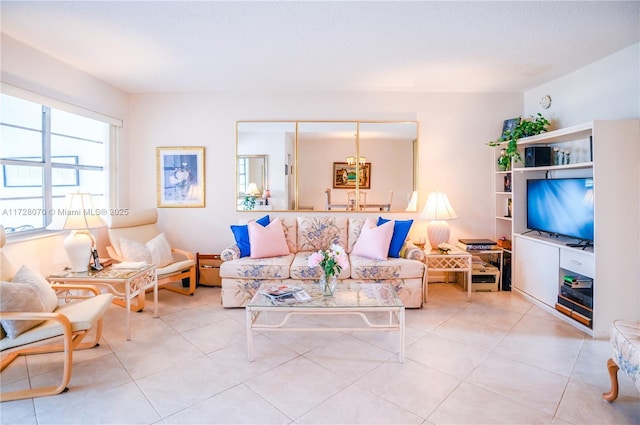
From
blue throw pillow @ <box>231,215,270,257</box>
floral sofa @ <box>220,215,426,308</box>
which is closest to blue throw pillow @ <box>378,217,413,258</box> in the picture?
floral sofa @ <box>220,215,426,308</box>

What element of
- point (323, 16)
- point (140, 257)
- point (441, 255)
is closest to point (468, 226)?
point (441, 255)

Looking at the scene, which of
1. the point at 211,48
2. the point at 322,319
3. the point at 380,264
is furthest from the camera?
the point at 380,264

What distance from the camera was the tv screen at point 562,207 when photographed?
289 cm

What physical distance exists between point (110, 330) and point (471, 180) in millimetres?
4233

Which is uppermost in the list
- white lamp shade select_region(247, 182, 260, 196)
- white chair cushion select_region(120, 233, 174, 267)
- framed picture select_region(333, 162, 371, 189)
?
framed picture select_region(333, 162, 371, 189)

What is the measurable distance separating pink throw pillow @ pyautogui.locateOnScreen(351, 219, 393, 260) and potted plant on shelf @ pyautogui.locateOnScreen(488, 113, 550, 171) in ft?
5.14

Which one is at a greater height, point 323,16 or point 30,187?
point 323,16

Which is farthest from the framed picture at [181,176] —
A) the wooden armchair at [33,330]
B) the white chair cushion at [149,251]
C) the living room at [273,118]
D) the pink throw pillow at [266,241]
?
Answer: the wooden armchair at [33,330]

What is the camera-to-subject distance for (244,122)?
13.5ft

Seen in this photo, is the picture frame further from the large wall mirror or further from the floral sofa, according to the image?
the floral sofa

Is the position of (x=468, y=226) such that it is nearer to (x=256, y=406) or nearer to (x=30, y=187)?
(x=256, y=406)

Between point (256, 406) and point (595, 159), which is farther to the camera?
point (595, 159)

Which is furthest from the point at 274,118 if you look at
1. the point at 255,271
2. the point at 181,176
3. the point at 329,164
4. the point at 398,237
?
the point at 398,237

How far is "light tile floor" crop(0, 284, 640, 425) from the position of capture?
173 cm
